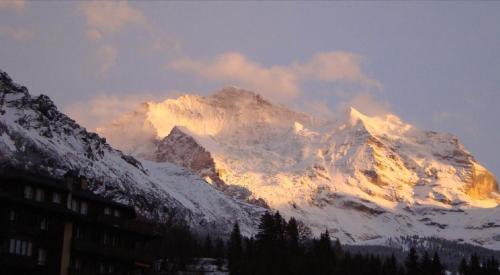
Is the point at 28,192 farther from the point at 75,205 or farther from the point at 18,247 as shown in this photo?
the point at 75,205

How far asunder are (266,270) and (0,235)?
64.5 metres

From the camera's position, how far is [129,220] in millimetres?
104688

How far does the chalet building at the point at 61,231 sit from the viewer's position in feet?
293

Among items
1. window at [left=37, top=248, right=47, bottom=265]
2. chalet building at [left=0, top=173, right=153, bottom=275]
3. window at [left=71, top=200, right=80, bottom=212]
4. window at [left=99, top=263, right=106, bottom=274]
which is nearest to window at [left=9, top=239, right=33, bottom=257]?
chalet building at [left=0, top=173, right=153, bottom=275]

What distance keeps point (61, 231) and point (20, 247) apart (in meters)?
5.07

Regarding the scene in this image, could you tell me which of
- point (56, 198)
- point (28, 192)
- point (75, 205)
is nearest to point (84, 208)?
point (75, 205)

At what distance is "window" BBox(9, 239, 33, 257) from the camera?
88312 millimetres

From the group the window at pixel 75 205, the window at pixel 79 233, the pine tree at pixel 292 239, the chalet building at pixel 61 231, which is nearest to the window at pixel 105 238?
the chalet building at pixel 61 231

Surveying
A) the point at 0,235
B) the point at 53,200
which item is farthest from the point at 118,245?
the point at 0,235

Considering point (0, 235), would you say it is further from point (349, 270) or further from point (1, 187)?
point (349, 270)

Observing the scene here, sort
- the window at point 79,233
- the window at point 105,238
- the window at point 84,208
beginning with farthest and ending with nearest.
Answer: the window at point 105,238 → the window at point 84,208 → the window at point 79,233

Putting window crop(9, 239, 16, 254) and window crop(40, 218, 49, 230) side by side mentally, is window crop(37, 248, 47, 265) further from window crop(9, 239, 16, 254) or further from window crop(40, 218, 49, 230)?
window crop(9, 239, 16, 254)

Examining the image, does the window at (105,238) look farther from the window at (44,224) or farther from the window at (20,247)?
the window at (20,247)

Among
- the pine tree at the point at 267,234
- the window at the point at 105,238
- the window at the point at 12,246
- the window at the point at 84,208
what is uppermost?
the pine tree at the point at 267,234
